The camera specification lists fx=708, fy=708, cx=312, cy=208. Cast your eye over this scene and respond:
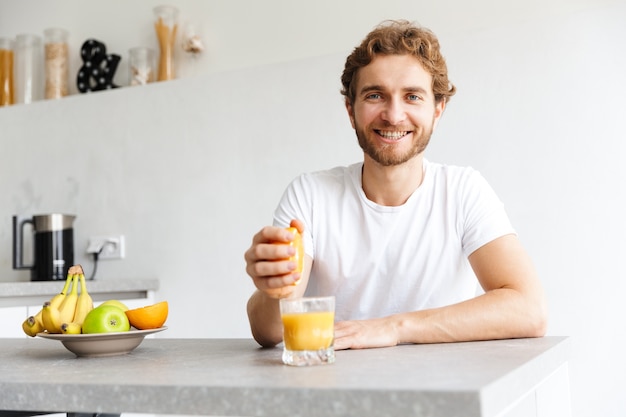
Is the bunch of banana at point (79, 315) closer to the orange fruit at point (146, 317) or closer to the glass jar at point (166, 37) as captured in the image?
the orange fruit at point (146, 317)

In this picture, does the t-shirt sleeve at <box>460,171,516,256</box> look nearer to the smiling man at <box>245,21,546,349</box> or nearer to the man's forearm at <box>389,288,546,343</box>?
the smiling man at <box>245,21,546,349</box>

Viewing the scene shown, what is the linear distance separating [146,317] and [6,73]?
2569mm

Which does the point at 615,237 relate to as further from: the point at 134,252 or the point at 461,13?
the point at 134,252

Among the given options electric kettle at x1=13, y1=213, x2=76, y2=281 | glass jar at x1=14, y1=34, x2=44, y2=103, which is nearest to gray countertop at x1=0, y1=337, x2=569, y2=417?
electric kettle at x1=13, y1=213, x2=76, y2=281

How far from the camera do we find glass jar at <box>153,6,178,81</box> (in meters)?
3.04

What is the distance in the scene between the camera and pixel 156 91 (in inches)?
120

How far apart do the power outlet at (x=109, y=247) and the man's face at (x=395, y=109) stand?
1650 mm

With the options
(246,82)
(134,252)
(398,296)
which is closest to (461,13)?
(246,82)

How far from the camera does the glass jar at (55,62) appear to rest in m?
3.27

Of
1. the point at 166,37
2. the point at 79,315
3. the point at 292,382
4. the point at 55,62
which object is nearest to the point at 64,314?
the point at 79,315

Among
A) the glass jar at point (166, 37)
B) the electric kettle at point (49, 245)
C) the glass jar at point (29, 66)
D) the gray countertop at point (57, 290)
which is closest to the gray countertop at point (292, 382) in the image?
the gray countertop at point (57, 290)

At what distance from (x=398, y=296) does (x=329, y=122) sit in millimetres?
1165

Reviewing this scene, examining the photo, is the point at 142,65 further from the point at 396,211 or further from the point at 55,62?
the point at 396,211

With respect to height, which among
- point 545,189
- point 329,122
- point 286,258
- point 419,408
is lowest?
point 419,408
